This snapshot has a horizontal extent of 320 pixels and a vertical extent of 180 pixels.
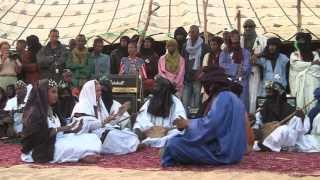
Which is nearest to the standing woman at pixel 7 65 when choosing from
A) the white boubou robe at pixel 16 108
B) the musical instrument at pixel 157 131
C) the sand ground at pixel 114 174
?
the white boubou robe at pixel 16 108

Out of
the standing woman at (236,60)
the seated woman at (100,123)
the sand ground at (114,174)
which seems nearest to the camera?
the sand ground at (114,174)

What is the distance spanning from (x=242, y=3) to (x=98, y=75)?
4032 mm

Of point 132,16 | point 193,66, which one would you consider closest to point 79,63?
point 193,66

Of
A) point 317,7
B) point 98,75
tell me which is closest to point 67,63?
point 98,75

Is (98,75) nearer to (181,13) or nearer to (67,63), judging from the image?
(67,63)

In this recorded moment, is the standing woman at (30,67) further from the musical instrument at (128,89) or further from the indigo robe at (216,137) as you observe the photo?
the indigo robe at (216,137)

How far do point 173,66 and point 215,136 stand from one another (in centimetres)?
316

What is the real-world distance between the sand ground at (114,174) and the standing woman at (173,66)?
3.06m

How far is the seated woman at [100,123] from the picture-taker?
781 centimetres

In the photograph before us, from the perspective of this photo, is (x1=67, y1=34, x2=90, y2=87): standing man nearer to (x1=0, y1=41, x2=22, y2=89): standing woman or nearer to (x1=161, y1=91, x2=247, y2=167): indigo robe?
(x1=0, y1=41, x2=22, y2=89): standing woman

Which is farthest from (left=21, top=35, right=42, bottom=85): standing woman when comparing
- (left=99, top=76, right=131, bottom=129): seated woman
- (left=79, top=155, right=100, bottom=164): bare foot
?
(left=79, top=155, right=100, bottom=164): bare foot

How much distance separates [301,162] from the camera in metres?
7.01

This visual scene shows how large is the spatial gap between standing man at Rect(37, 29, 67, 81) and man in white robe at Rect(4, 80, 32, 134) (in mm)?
369

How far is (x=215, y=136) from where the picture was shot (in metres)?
6.49
